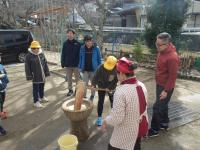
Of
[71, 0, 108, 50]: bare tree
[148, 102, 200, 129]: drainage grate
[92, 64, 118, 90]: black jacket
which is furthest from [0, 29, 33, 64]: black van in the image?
[92, 64, 118, 90]: black jacket

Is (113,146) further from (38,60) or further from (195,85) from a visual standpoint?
(195,85)

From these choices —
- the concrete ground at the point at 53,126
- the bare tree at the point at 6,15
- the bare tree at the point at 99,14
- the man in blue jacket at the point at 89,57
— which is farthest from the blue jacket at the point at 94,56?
the bare tree at the point at 6,15

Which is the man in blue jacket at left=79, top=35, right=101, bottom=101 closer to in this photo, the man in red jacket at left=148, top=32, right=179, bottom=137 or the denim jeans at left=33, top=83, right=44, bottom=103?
the denim jeans at left=33, top=83, right=44, bottom=103

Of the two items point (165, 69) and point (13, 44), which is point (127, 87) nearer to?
point (165, 69)

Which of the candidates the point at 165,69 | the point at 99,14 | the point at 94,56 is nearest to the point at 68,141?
the point at 165,69

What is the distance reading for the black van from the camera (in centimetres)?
1292

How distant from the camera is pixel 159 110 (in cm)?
493

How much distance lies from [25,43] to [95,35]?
151 inches

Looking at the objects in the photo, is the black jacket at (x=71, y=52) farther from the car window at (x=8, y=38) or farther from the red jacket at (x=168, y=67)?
the car window at (x=8, y=38)

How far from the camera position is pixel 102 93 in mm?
5289

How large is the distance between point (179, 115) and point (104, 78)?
215 centimetres

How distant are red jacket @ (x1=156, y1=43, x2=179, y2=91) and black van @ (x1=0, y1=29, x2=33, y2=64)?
9.97m

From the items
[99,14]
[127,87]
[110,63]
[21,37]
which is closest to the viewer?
[127,87]

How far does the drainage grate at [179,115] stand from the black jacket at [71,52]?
2.34 metres
